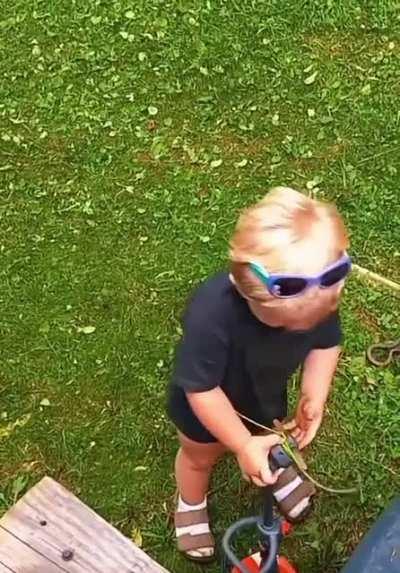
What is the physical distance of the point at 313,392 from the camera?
94.0 inches

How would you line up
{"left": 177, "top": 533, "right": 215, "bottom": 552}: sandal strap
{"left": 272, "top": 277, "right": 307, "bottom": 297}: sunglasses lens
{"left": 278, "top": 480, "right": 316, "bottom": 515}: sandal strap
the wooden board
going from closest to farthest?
{"left": 272, "top": 277, "right": 307, "bottom": 297}: sunglasses lens
{"left": 278, "top": 480, "right": 316, "bottom": 515}: sandal strap
the wooden board
{"left": 177, "top": 533, "right": 215, "bottom": 552}: sandal strap

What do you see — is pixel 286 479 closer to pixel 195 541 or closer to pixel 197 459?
pixel 197 459

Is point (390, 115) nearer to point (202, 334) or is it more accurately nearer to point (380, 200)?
point (380, 200)

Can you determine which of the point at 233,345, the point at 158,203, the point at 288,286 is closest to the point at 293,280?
the point at 288,286

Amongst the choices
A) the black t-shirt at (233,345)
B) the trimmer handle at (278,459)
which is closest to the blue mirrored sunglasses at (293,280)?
the black t-shirt at (233,345)

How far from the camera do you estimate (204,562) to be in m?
2.89

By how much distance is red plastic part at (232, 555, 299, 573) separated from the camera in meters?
2.64

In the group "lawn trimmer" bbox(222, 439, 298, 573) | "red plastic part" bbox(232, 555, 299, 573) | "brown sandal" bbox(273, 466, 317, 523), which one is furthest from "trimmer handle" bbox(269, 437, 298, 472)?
"red plastic part" bbox(232, 555, 299, 573)

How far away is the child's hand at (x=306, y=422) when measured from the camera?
2.35 meters

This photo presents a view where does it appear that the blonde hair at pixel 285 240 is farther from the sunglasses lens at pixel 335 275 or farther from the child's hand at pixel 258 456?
the child's hand at pixel 258 456

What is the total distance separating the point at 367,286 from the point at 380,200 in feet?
1.28

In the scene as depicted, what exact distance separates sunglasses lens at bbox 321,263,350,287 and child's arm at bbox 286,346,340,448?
1.31 ft

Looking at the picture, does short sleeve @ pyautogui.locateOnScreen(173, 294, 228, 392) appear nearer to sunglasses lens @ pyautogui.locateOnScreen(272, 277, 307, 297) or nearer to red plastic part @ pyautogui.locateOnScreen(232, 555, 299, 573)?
sunglasses lens @ pyautogui.locateOnScreen(272, 277, 307, 297)

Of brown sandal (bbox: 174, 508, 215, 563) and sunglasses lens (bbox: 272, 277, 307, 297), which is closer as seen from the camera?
sunglasses lens (bbox: 272, 277, 307, 297)
